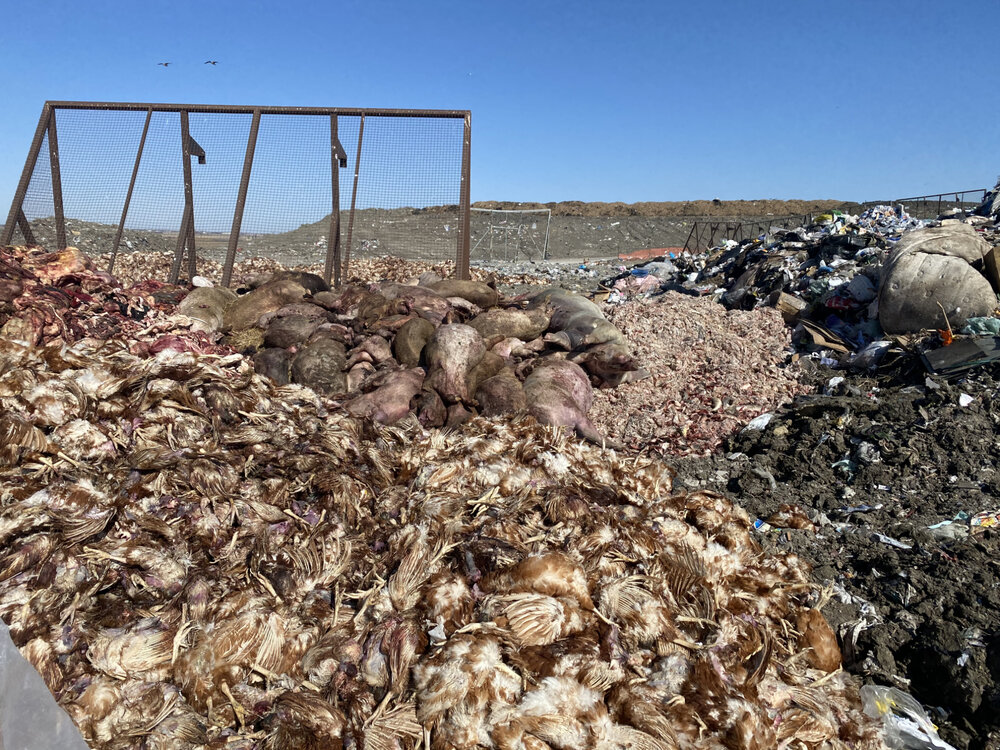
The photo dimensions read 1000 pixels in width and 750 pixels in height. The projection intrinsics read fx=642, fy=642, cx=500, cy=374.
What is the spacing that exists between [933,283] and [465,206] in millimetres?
5305

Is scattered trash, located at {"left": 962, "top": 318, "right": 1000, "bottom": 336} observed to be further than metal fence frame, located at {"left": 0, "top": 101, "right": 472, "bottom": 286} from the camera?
No

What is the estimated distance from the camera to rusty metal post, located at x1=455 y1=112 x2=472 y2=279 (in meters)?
8.31

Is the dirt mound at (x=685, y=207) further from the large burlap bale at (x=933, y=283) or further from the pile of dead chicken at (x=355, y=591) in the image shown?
the pile of dead chicken at (x=355, y=591)

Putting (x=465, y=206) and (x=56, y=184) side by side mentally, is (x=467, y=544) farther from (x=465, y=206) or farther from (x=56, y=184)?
(x=56, y=184)

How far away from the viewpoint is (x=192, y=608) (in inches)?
92.0

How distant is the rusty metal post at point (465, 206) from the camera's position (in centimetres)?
831

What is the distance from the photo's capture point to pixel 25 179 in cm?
853

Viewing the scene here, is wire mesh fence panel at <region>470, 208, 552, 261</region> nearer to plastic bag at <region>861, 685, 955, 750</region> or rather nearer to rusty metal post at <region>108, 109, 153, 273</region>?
rusty metal post at <region>108, 109, 153, 273</region>

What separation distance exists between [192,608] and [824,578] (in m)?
3.03

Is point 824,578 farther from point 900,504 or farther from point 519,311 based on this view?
point 519,311

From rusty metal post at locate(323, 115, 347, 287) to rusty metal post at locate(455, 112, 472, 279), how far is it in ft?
5.23

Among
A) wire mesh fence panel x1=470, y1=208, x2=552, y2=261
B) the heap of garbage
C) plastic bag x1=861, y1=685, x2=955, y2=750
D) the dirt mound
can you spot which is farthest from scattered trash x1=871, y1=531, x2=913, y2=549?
the dirt mound

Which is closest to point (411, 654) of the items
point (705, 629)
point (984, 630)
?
point (705, 629)

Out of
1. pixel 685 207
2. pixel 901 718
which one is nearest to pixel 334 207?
pixel 901 718
